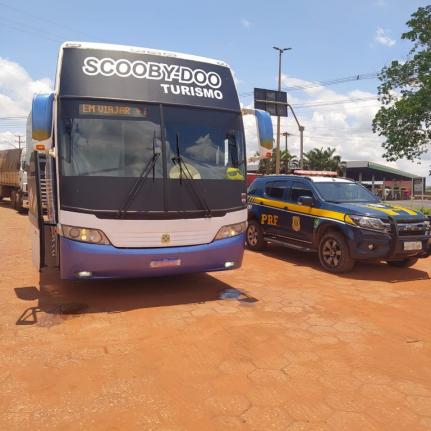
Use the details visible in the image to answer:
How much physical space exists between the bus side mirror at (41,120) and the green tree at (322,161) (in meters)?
57.1

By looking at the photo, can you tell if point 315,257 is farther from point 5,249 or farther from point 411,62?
point 411,62

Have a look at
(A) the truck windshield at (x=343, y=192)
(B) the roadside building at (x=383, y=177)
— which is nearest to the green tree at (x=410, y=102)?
(A) the truck windshield at (x=343, y=192)

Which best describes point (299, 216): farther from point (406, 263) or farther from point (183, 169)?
point (183, 169)

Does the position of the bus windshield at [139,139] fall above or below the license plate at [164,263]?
above

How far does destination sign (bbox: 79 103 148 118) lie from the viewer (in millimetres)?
5465

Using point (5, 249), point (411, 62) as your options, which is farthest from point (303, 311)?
point (411, 62)

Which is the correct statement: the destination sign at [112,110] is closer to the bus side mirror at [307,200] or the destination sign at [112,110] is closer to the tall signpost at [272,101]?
the bus side mirror at [307,200]

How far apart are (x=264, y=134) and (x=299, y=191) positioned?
11.4ft

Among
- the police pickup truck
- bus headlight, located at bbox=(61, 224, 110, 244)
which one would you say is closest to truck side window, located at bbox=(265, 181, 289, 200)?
the police pickup truck

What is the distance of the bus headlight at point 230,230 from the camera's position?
616 cm

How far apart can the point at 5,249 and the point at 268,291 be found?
21.4 ft

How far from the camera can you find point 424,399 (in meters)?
3.56

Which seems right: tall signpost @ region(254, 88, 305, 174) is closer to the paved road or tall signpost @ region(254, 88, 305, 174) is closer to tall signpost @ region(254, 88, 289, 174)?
tall signpost @ region(254, 88, 289, 174)

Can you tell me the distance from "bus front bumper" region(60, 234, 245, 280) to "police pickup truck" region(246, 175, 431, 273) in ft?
9.53
